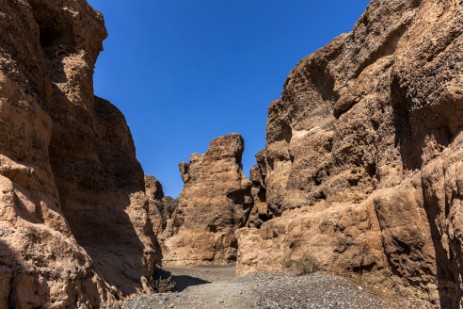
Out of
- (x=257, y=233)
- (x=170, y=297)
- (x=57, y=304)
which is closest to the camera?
(x=57, y=304)

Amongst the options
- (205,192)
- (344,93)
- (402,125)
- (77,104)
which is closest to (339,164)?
(344,93)

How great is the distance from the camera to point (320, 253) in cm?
1177

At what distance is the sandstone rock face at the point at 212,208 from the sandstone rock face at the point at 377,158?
1211 centimetres

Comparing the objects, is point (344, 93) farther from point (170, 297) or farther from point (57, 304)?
point (57, 304)

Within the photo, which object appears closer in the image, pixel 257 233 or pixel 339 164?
pixel 339 164

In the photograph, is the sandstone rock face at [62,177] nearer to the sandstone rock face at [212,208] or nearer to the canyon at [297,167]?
the canyon at [297,167]

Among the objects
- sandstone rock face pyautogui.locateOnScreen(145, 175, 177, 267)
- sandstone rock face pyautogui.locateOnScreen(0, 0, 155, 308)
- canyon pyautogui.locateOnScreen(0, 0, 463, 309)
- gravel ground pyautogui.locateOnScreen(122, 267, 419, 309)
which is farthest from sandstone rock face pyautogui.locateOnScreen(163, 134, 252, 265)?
gravel ground pyautogui.locateOnScreen(122, 267, 419, 309)

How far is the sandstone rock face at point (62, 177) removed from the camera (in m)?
6.27

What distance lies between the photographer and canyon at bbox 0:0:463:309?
6730 mm

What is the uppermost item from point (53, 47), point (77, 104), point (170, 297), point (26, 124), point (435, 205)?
point (53, 47)

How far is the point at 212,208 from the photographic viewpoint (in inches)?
1202

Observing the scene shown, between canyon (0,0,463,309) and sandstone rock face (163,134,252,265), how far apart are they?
1247 centimetres

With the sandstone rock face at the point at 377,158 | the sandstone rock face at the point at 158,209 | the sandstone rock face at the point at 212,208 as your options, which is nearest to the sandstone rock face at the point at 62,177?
the sandstone rock face at the point at 377,158

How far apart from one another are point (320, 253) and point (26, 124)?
900 centimetres
